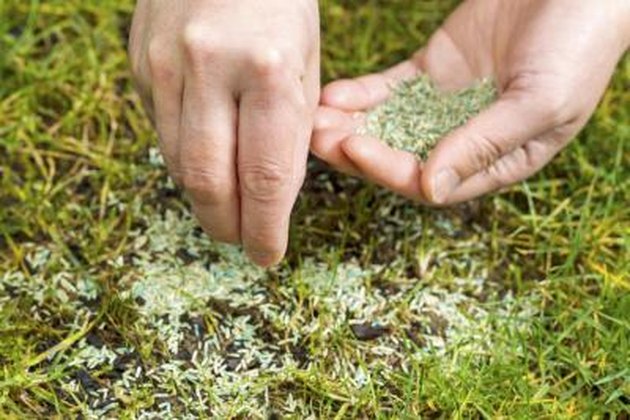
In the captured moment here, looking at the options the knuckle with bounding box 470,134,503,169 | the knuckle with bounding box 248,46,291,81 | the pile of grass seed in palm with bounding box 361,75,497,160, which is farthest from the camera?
the pile of grass seed in palm with bounding box 361,75,497,160

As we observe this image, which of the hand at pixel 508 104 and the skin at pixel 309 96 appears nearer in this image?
the skin at pixel 309 96

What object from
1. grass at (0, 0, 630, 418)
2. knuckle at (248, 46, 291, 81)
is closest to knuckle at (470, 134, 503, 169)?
grass at (0, 0, 630, 418)

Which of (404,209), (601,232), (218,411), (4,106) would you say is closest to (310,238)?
(404,209)

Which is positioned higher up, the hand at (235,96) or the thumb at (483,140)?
the hand at (235,96)

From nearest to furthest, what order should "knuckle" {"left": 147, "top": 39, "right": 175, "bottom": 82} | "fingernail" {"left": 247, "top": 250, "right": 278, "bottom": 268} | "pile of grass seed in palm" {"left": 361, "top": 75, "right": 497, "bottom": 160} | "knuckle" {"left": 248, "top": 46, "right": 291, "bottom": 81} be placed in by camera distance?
"knuckle" {"left": 248, "top": 46, "right": 291, "bottom": 81} < "knuckle" {"left": 147, "top": 39, "right": 175, "bottom": 82} < "fingernail" {"left": 247, "top": 250, "right": 278, "bottom": 268} < "pile of grass seed in palm" {"left": 361, "top": 75, "right": 497, "bottom": 160}

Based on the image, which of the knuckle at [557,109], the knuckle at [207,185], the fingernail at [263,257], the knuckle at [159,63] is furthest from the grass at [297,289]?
the knuckle at [159,63]

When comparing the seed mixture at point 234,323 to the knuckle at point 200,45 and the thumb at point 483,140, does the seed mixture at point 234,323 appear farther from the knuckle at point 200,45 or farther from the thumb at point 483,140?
the knuckle at point 200,45

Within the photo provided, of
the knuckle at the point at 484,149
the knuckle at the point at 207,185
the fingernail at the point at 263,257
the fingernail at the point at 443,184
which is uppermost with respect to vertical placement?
the knuckle at the point at 207,185

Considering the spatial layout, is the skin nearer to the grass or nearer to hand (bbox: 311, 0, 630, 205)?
hand (bbox: 311, 0, 630, 205)

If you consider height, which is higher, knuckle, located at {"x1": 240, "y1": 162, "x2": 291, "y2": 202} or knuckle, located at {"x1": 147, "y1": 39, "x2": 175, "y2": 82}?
knuckle, located at {"x1": 147, "y1": 39, "x2": 175, "y2": 82}
